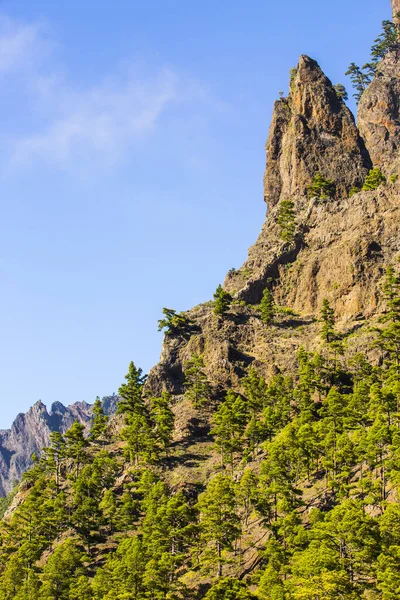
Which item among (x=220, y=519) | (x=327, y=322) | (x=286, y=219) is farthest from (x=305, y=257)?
(x=220, y=519)

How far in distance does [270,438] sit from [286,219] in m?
72.7

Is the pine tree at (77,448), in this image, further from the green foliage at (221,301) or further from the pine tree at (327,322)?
the pine tree at (327,322)

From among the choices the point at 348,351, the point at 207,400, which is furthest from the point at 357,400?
the point at 207,400

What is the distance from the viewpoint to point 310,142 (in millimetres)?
184250

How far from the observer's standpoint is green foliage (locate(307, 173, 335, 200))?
174 metres

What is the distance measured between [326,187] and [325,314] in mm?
47537

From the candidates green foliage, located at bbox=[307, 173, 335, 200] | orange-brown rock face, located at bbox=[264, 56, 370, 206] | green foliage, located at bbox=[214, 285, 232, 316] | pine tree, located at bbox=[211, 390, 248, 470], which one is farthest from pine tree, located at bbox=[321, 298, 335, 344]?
orange-brown rock face, located at bbox=[264, 56, 370, 206]

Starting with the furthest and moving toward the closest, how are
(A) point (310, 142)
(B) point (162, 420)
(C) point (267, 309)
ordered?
(A) point (310, 142)
(C) point (267, 309)
(B) point (162, 420)

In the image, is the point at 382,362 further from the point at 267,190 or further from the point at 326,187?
the point at 267,190

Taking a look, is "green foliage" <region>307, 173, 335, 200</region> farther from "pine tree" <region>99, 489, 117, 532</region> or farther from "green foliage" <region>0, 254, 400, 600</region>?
"pine tree" <region>99, 489, 117, 532</region>

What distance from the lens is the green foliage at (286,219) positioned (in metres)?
164

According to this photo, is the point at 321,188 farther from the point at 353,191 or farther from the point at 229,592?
the point at 229,592

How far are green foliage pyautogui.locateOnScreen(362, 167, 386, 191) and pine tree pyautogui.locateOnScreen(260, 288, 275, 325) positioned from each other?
36751 millimetres

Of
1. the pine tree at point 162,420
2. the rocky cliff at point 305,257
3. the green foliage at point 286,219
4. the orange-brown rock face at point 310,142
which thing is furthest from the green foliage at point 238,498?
the orange-brown rock face at point 310,142
